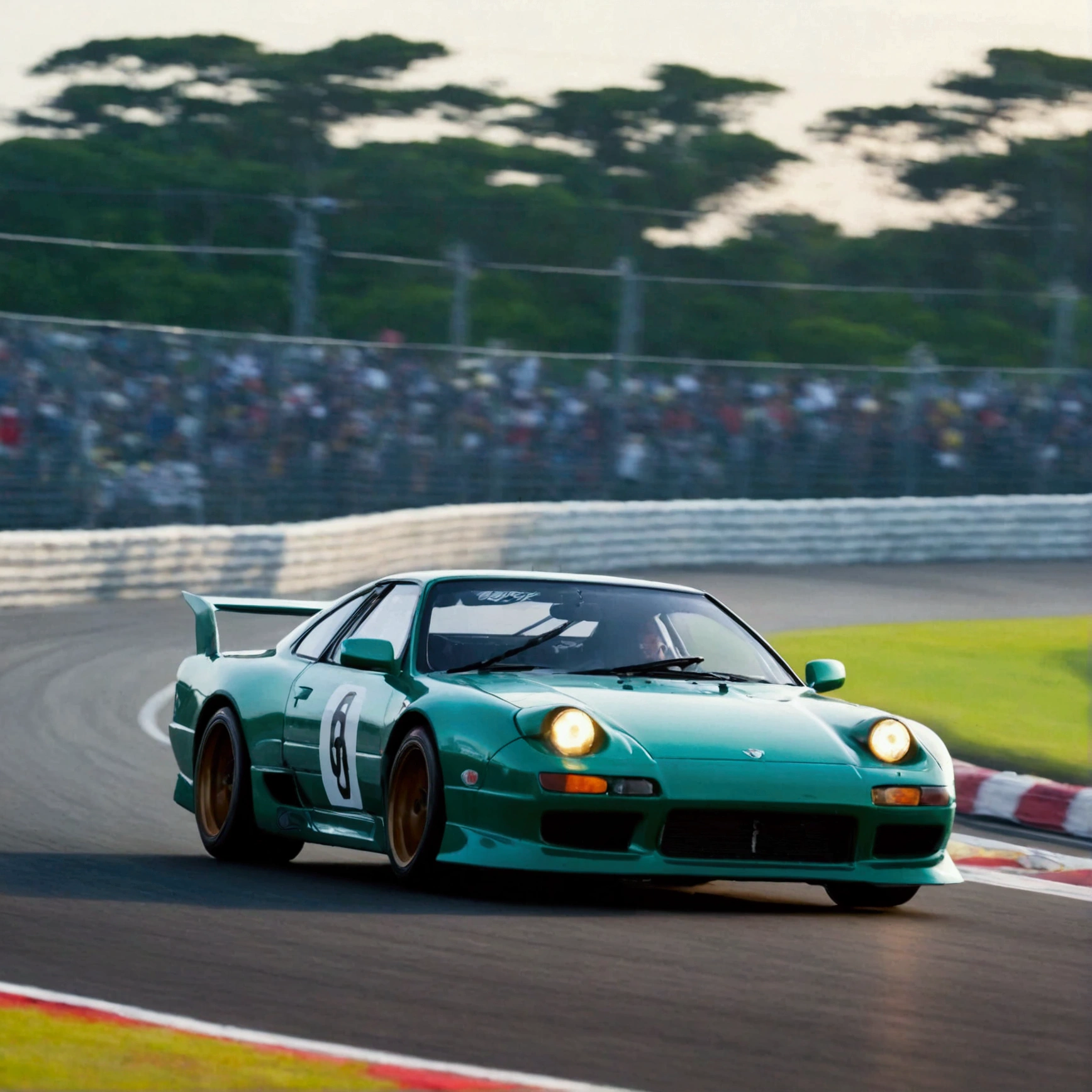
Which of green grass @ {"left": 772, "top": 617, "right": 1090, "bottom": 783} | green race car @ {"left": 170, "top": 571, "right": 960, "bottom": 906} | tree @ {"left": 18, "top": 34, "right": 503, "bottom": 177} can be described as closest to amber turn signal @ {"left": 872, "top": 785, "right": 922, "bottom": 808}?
green race car @ {"left": 170, "top": 571, "right": 960, "bottom": 906}

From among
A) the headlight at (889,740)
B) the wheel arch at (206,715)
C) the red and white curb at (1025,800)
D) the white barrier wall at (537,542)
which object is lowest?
the white barrier wall at (537,542)

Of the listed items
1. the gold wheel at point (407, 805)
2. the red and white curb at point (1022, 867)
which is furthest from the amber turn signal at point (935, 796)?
the gold wheel at point (407, 805)

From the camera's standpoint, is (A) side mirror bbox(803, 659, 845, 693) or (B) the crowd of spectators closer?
(A) side mirror bbox(803, 659, 845, 693)

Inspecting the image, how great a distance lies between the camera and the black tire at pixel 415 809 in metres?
6.89

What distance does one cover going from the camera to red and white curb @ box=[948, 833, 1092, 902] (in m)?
8.09

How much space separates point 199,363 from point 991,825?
12.2m

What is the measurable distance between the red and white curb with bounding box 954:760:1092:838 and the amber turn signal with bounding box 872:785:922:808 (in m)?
2.64

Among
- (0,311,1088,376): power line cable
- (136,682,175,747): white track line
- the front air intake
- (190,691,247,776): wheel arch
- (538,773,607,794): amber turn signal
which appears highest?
(0,311,1088,376): power line cable

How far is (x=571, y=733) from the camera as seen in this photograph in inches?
266

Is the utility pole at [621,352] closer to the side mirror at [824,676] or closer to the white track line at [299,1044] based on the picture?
the side mirror at [824,676]

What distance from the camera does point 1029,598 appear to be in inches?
1005

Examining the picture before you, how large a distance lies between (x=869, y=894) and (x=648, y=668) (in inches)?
39.1

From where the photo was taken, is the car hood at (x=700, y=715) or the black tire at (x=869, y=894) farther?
the black tire at (x=869, y=894)

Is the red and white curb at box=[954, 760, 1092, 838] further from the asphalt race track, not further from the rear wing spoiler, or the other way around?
the rear wing spoiler
